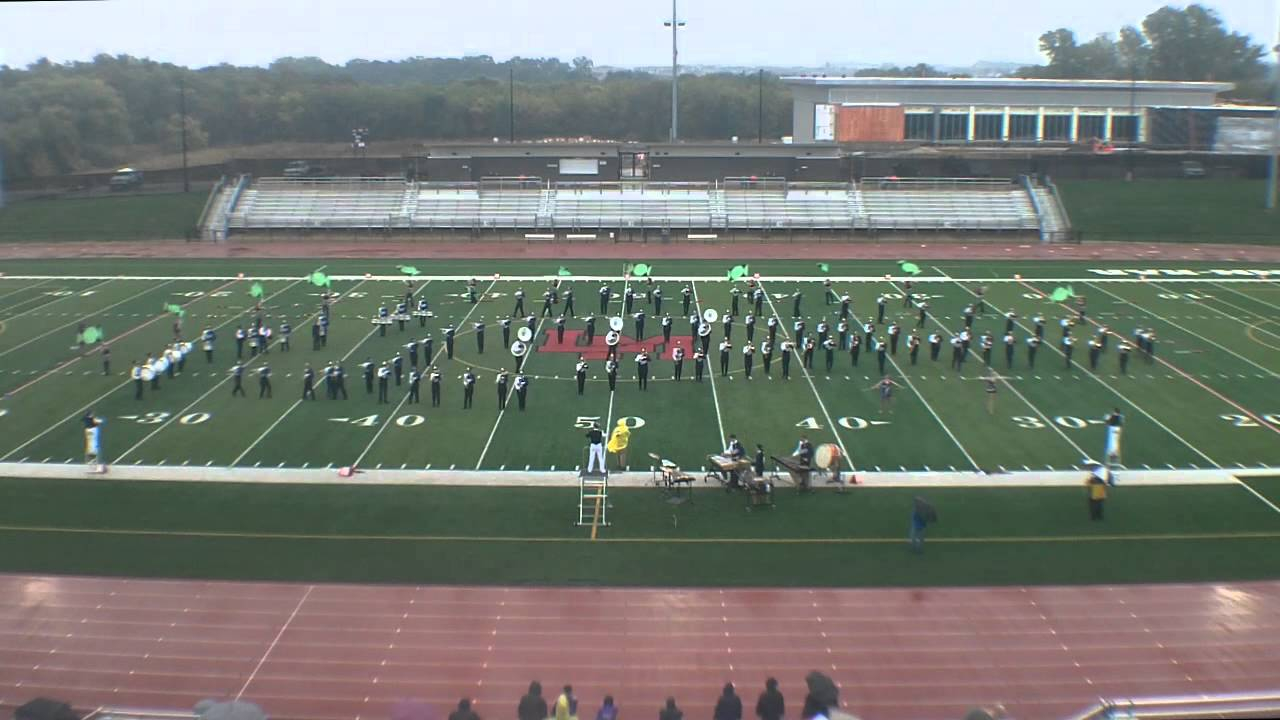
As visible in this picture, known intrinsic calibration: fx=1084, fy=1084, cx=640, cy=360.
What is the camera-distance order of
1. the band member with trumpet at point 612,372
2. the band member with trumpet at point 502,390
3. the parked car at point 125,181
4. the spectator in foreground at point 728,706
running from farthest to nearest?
the parked car at point 125,181, the band member with trumpet at point 612,372, the band member with trumpet at point 502,390, the spectator in foreground at point 728,706

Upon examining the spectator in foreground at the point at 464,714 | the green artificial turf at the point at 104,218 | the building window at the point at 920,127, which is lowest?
the spectator in foreground at the point at 464,714

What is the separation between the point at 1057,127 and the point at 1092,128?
202cm

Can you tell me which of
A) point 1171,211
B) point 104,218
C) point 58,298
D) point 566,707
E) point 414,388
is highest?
point 1171,211

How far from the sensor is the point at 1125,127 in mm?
59625

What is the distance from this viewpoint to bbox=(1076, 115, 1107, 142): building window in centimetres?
5941

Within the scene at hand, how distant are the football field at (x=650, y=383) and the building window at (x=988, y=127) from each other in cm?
2676

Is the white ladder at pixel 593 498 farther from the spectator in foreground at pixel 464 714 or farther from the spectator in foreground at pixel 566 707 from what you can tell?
the spectator in foreground at pixel 464 714

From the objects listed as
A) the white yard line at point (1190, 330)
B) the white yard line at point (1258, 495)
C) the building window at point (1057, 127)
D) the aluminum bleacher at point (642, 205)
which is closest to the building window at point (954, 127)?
the building window at point (1057, 127)

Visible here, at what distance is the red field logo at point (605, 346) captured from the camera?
24.2m

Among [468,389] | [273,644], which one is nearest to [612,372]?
[468,389]

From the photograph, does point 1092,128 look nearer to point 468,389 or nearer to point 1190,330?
point 1190,330

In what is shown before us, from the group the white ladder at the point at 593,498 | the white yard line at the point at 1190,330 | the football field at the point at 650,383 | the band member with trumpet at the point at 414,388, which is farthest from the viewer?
the white yard line at the point at 1190,330

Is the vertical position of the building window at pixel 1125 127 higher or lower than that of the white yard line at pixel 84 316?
higher

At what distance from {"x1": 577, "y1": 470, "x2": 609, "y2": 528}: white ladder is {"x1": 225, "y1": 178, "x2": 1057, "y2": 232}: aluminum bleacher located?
96.3 feet
